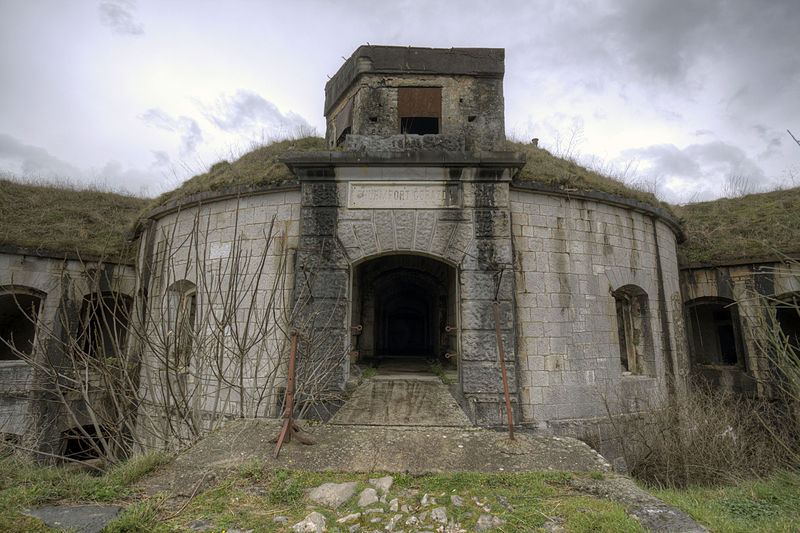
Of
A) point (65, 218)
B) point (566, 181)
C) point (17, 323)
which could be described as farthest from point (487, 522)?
point (65, 218)

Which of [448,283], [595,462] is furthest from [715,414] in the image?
[448,283]

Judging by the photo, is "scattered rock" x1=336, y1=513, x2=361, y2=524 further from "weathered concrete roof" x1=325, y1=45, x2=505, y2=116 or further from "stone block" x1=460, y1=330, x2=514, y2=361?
"weathered concrete roof" x1=325, y1=45, x2=505, y2=116

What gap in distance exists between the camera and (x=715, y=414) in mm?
6699

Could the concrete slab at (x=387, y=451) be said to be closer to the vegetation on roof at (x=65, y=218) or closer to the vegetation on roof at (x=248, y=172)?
the vegetation on roof at (x=248, y=172)

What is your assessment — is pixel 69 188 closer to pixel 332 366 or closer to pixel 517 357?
pixel 332 366

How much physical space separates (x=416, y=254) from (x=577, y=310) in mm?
3080

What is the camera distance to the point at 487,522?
9.96ft

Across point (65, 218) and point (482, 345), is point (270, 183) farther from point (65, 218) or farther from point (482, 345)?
point (65, 218)

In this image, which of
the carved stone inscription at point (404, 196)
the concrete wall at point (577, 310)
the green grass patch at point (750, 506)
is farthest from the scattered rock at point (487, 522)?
the carved stone inscription at point (404, 196)

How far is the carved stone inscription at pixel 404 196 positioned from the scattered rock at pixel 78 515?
4.60 m

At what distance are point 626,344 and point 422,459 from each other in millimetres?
6079

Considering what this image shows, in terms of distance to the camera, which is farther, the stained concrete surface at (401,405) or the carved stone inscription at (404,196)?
the carved stone inscription at (404,196)

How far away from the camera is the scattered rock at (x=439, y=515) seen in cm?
307

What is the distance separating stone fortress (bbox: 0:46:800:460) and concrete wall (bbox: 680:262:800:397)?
0.16 feet
